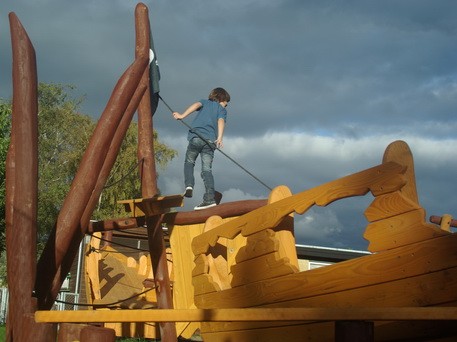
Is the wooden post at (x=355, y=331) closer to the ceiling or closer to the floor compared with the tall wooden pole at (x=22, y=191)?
closer to the floor

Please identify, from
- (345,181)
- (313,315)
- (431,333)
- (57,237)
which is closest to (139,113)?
(57,237)

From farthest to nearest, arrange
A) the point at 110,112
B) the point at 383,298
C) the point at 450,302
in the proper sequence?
the point at 110,112
the point at 383,298
the point at 450,302

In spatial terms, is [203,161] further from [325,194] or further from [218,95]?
[325,194]

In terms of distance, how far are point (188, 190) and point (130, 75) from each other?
5.66ft

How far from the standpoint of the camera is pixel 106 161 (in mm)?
5332

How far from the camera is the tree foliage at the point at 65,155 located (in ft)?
102

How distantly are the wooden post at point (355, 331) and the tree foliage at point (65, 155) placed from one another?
28.6 m

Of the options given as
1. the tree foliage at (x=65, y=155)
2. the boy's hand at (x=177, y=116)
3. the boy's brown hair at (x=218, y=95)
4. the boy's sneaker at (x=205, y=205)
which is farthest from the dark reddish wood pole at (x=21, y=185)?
the tree foliage at (x=65, y=155)

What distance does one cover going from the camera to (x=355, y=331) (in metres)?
2.33

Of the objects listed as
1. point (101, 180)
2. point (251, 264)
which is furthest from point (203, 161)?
point (251, 264)

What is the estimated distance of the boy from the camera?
730cm

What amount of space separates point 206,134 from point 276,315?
5.33 metres

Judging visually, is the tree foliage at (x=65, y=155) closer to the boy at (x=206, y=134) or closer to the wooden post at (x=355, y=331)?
the boy at (x=206, y=134)

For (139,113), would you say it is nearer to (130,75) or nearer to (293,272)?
(130,75)
